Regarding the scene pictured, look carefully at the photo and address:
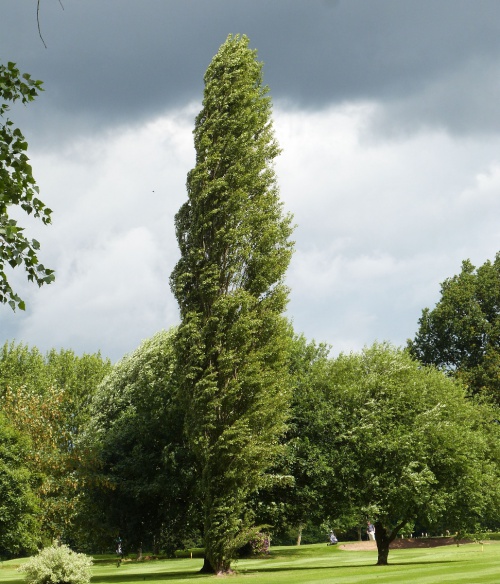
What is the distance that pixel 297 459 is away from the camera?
35.6 metres

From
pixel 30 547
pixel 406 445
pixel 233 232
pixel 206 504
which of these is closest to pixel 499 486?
pixel 406 445

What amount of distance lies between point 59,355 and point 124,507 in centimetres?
3360

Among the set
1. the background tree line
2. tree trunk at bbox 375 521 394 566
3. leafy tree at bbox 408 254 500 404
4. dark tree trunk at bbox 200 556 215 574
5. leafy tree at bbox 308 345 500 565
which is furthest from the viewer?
leafy tree at bbox 408 254 500 404

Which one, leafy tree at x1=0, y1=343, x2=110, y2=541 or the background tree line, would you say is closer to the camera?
the background tree line

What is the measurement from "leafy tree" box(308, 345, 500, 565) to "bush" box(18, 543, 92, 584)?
1409 centimetres

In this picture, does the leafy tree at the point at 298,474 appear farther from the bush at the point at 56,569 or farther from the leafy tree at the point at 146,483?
the bush at the point at 56,569

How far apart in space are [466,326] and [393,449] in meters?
29.8

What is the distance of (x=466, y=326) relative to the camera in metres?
62.0

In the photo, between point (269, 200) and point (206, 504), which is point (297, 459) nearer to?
point (206, 504)

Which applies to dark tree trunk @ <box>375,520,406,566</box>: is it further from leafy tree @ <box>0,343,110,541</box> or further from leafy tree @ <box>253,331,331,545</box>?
leafy tree @ <box>0,343,110,541</box>

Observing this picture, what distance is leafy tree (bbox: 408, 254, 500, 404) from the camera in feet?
200

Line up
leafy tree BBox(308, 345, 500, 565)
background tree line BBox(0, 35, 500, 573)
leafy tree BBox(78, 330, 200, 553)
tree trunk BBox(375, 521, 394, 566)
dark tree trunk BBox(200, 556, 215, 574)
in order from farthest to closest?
leafy tree BBox(78, 330, 200, 553), leafy tree BBox(308, 345, 500, 565), tree trunk BBox(375, 521, 394, 566), dark tree trunk BBox(200, 556, 215, 574), background tree line BBox(0, 35, 500, 573)

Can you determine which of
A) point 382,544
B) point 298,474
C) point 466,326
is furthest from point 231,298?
point 466,326

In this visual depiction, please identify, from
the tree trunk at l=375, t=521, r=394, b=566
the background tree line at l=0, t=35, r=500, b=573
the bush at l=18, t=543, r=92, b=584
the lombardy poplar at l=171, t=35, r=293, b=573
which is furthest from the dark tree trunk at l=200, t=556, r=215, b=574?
the bush at l=18, t=543, r=92, b=584
